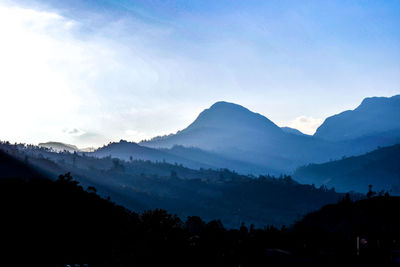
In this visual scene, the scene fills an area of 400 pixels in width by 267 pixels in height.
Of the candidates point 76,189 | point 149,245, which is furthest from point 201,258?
point 76,189

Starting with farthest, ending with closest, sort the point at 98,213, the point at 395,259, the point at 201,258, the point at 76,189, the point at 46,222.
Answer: the point at 76,189, the point at 98,213, the point at 46,222, the point at 201,258, the point at 395,259

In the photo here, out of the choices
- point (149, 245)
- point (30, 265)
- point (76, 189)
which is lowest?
point (30, 265)

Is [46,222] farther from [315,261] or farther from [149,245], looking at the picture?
[315,261]

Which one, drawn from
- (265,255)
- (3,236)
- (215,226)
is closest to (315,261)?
(265,255)

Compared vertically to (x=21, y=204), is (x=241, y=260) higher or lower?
lower

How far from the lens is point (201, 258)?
10231cm

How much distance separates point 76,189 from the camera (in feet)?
607

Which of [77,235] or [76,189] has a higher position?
[76,189]

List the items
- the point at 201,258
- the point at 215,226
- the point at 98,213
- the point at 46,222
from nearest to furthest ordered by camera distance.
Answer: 1. the point at 201,258
2. the point at 46,222
3. the point at 98,213
4. the point at 215,226

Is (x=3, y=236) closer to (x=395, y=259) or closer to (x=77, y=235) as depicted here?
(x=77, y=235)

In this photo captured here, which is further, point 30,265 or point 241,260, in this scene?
point 241,260

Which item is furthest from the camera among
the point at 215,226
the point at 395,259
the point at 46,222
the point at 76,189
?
the point at 215,226

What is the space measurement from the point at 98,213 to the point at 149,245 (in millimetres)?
67522

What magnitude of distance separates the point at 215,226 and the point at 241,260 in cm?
8332
